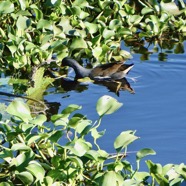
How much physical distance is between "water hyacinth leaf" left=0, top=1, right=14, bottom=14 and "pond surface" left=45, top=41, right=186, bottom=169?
2.37 feet

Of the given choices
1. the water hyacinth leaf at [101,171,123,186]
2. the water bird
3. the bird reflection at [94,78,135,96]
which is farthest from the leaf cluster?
the water hyacinth leaf at [101,171,123,186]

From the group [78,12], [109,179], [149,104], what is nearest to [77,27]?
[78,12]

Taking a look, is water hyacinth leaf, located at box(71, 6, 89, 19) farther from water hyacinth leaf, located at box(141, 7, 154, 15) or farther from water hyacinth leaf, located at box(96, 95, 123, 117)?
water hyacinth leaf, located at box(96, 95, 123, 117)

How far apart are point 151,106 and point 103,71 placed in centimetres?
73

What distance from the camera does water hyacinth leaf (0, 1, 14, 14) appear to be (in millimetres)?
6766

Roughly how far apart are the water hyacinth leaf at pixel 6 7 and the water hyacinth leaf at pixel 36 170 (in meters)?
2.65

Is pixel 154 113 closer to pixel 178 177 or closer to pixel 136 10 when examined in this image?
pixel 178 177

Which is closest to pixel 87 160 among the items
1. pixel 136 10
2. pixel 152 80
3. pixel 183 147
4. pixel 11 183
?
pixel 11 183

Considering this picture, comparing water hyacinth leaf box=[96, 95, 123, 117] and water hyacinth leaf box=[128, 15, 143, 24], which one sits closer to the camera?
water hyacinth leaf box=[96, 95, 123, 117]

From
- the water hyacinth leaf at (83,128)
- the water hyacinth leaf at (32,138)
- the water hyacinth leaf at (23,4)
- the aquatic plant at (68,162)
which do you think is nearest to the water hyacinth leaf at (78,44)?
the water hyacinth leaf at (23,4)

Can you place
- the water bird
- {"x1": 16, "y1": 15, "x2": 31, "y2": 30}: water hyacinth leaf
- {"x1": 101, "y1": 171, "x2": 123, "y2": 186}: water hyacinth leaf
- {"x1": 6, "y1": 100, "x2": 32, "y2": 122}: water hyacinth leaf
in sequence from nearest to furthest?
{"x1": 101, "y1": 171, "x2": 123, "y2": 186}: water hyacinth leaf < {"x1": 6, "y1": 100, "x2": 32, "y2": 122}: water hyacinth leaf < the water bird < {"x1": 16, "y1": 15, "x2": 31, "y2": 30}: water hyacinth leaf

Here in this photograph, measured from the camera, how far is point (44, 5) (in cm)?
734

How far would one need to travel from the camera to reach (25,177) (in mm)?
4324

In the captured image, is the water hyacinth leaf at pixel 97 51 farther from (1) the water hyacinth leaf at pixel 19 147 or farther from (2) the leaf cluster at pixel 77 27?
(1) the water hyacinth leaf at pixel 19 147
